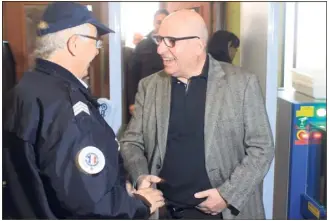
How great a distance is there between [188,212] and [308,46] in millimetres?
1348

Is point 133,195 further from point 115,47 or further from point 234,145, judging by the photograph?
point 115,47

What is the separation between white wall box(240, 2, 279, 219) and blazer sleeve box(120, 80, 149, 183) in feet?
2.29

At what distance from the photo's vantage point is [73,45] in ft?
4.86

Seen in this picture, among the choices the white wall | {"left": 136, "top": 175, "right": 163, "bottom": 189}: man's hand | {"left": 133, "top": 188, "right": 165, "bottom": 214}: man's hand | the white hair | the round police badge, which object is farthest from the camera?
the white wall

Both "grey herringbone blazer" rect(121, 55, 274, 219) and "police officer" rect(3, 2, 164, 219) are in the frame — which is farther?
"grey herringbone blazer" rect(121, 55, 274, 219)

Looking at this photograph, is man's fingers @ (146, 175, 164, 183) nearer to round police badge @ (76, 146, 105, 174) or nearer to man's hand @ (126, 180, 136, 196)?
man's hand @ (126, 180, 136, 196)

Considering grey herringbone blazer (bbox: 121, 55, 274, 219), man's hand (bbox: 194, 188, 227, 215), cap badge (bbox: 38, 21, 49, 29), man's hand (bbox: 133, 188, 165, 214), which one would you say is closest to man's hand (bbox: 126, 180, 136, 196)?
man's hand (bbox: 133, 188, 165, 214)

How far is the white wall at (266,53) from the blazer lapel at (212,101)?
0.50m

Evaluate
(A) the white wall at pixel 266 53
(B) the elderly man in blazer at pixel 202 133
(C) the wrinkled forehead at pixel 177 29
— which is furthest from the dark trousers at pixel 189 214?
(C) the wrinkled forehead at pixel 177 29

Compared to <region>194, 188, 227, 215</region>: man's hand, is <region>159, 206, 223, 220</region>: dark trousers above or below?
below

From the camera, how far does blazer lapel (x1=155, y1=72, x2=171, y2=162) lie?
1.85 meters

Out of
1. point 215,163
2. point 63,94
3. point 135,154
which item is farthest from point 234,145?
point 63,94

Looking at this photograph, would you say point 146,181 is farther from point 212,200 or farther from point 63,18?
point 63,18

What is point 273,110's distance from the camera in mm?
2311
